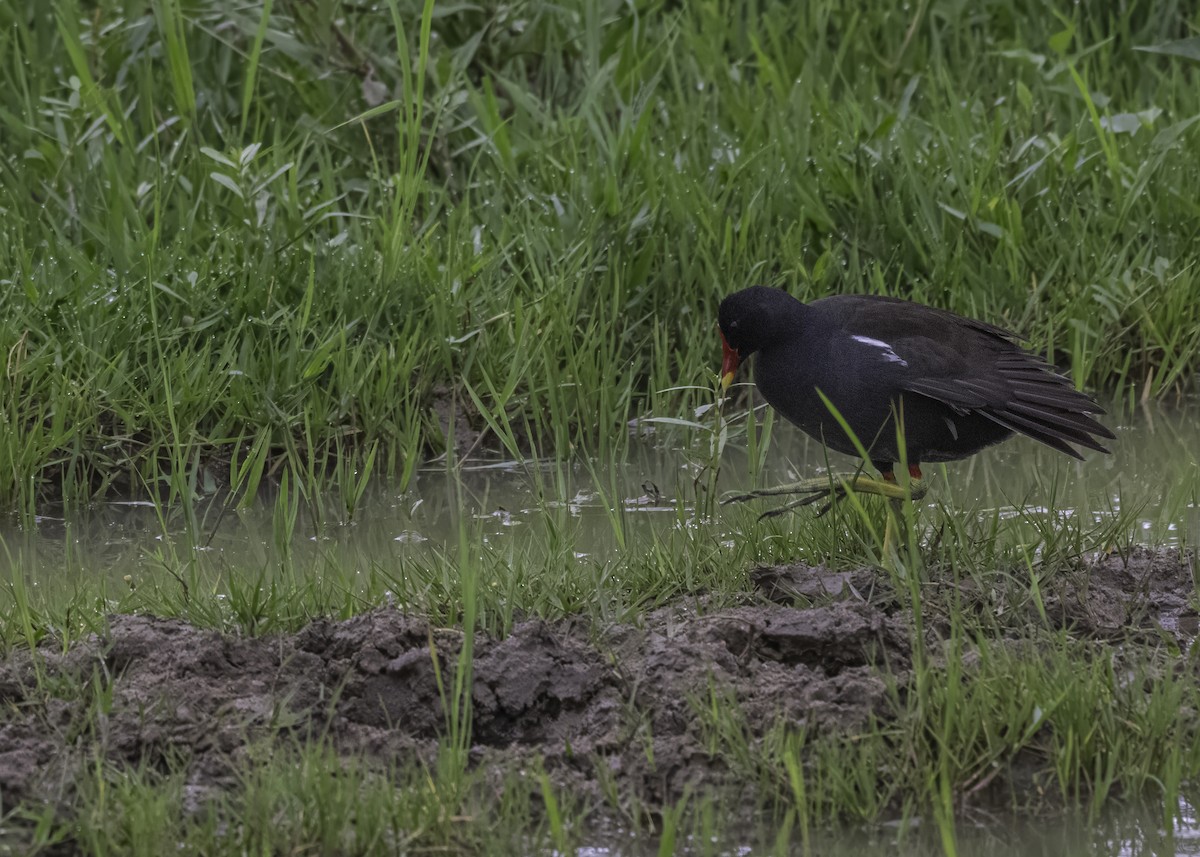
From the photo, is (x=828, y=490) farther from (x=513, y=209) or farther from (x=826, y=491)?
(x=513, y=209)

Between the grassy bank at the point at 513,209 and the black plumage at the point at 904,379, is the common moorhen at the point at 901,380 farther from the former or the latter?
the grassy bank at the point at 513,209

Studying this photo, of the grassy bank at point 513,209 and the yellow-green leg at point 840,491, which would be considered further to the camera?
the grassy bank at point 513,209

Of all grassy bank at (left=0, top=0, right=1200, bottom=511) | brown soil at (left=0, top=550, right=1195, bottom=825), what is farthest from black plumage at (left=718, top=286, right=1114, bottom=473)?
grassy bank at (left=0, top=0, right=1200, bottom=511)

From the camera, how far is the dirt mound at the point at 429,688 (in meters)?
2.99

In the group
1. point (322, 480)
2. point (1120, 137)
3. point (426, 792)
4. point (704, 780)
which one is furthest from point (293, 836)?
point (1120, 137)

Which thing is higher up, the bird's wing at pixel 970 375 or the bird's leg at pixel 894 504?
the bird's wing at pixel 970 375

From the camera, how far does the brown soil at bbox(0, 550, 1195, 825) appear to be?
2986 mm

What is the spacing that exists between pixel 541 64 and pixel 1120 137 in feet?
7.73

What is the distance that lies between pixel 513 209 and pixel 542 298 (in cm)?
62

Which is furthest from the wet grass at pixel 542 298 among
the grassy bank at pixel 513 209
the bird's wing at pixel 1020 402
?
the bird's wing at pixel 1020 402

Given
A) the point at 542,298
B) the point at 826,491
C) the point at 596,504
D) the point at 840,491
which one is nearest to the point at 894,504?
the point at 840,491

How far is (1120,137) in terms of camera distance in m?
6.23

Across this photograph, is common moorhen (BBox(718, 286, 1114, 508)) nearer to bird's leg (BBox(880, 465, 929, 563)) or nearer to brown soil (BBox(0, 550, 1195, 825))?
bird's leg (BBox(880, 465, 929, 563))

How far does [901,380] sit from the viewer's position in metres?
4.10
